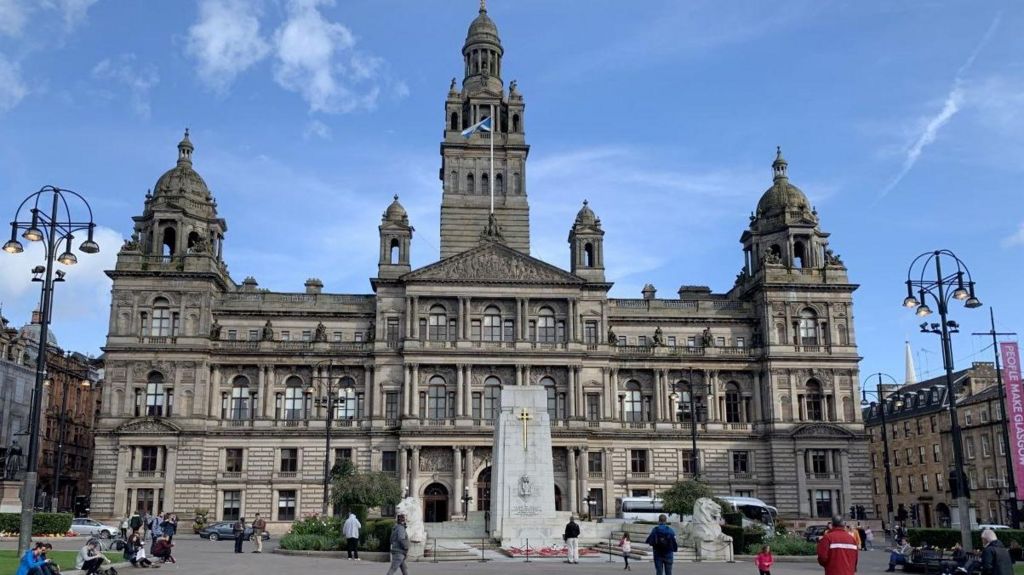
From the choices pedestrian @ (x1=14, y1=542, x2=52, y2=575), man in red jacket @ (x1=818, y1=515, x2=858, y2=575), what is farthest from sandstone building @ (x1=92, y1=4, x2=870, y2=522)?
man in red jacket @ (x1=818, y1=515, x2=858, y2=575)

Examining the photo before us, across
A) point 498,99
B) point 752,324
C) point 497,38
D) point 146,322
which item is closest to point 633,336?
point 752,324

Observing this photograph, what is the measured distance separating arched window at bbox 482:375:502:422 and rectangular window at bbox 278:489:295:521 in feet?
49.6

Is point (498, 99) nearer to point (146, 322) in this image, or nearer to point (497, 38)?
point (497, 38)

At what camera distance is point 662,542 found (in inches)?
987

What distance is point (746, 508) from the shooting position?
206 ft

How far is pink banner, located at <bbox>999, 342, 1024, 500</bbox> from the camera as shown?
52875 millimetres

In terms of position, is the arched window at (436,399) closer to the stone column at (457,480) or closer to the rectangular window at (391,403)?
the rectangular window at (391,403)

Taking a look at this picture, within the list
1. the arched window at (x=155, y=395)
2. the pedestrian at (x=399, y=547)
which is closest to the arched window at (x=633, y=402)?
the arched window at (x=155, y=395)

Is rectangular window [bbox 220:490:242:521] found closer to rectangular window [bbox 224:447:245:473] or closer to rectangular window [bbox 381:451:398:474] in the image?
rectangular window [bbox 224:447:245:473]

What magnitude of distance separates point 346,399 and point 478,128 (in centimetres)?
2588

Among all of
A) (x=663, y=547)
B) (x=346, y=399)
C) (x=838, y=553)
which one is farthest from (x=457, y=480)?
(x=838, y=553)

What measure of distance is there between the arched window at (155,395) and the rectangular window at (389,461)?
53.6 ft

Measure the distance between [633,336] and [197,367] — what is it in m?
33.3

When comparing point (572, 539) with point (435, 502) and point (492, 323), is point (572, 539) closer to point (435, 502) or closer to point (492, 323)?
point (435, 502)
